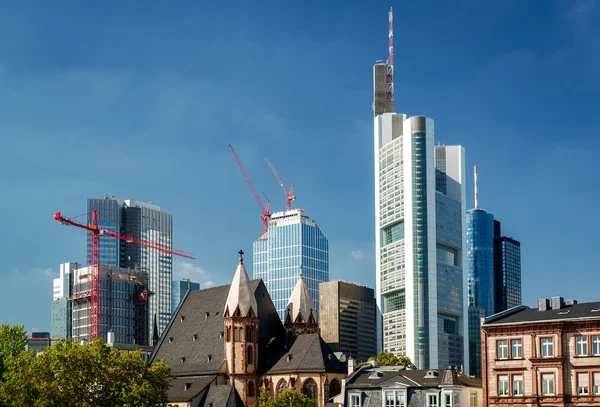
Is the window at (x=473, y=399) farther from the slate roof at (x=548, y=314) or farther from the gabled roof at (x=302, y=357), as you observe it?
the gabled roof at (x=302, y=357)

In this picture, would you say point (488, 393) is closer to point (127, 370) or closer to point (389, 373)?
point (389, 373)

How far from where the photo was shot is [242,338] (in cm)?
15088

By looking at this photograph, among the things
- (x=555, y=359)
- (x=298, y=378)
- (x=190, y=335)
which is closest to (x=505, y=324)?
(x=555, y=359)

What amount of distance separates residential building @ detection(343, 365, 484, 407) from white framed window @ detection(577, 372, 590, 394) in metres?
16.3

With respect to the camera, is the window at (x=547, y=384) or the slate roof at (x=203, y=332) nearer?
the window at (x=547, y=384)

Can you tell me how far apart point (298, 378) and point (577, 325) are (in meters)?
53.8

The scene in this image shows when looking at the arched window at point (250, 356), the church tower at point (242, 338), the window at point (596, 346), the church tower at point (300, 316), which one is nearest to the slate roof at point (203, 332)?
the church tower at point (300, 316)

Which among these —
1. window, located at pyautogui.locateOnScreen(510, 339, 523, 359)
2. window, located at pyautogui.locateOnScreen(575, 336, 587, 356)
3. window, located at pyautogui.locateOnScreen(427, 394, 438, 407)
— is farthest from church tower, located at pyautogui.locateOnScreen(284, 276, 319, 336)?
window, located at pyautogui.locateOnScreen(575, 336, 587, 356)

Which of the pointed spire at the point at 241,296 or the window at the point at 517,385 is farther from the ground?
the pointed spire at the point at 241,296

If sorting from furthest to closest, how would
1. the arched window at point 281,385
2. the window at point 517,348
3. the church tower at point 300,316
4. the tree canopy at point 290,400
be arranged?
1. the church tower at point 300,316
2. the arched window at point 281,385
3. the tree canopy at point 290,400
4. the window at point 517,348

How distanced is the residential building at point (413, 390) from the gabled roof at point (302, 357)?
759 inches

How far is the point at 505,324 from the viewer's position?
105000 mm

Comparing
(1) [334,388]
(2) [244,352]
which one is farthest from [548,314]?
(2) [244,352]

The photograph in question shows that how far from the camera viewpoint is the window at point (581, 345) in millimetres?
100125
